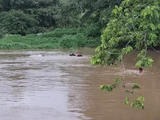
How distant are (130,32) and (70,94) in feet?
17.8

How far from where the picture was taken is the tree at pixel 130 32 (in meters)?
5.25

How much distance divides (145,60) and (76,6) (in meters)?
28.4

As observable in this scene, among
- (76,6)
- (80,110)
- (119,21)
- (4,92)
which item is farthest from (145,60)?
(76,6)

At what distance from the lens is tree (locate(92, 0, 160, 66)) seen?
5250 millimetres

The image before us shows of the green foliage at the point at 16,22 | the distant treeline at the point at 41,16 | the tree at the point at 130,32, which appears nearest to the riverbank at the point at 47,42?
the distant treeline at the point at 41,16

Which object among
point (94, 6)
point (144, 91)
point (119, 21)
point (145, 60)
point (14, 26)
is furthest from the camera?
point (14, 26)

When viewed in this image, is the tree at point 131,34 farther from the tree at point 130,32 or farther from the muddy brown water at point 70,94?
the muddy brown water at point 70,94

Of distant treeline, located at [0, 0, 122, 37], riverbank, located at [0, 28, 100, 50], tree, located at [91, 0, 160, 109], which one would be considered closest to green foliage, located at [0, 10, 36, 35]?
distant treeline, located at [0, 0, 122, 37]

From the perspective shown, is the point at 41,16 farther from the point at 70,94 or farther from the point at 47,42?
the point at 70,94

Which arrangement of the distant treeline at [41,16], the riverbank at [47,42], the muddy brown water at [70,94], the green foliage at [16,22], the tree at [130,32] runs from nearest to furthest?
the tree at [130,32] < the muddy brown water at [70,94] < the riverbank at [47,42] < the distant treeline at [41,16] < the green foliage at [16,22]

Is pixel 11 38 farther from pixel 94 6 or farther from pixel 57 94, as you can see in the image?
pixel 57 94

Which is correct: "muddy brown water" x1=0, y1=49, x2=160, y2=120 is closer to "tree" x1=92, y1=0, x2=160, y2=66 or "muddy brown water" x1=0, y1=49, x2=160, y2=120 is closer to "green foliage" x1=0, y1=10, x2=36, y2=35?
"tree" x1=92, y1=0, x2=160, y2=66

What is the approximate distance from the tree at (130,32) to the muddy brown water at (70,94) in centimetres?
290

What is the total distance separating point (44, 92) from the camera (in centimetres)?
1098
